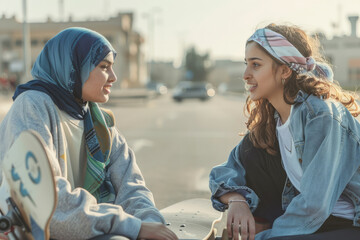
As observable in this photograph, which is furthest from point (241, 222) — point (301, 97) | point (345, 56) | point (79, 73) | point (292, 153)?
point (345, 56)

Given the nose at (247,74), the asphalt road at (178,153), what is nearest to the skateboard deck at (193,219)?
the nose at (247,74)

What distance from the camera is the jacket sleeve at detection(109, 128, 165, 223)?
2498 millimetres

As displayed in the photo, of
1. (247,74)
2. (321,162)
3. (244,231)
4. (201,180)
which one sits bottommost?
(201,180)

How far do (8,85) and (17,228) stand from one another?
43.5m

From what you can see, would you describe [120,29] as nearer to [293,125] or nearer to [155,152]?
[155,152]

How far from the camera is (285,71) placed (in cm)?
250

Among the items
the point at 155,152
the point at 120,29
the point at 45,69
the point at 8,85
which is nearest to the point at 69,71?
the point at 45,69

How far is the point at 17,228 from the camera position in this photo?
5.99 feet

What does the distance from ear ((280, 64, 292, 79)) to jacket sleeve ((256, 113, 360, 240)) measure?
314 millimetres

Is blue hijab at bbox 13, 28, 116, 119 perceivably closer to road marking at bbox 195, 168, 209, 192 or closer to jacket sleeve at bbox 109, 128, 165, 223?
jacket sleeve at bbox 109, 128, 165, 223

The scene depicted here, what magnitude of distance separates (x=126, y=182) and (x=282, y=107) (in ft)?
2.65

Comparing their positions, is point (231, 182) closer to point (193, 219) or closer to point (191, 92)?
point (193, 219)

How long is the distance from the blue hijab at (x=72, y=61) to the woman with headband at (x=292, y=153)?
0.71m

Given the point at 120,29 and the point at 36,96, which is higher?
the point at 36,96
